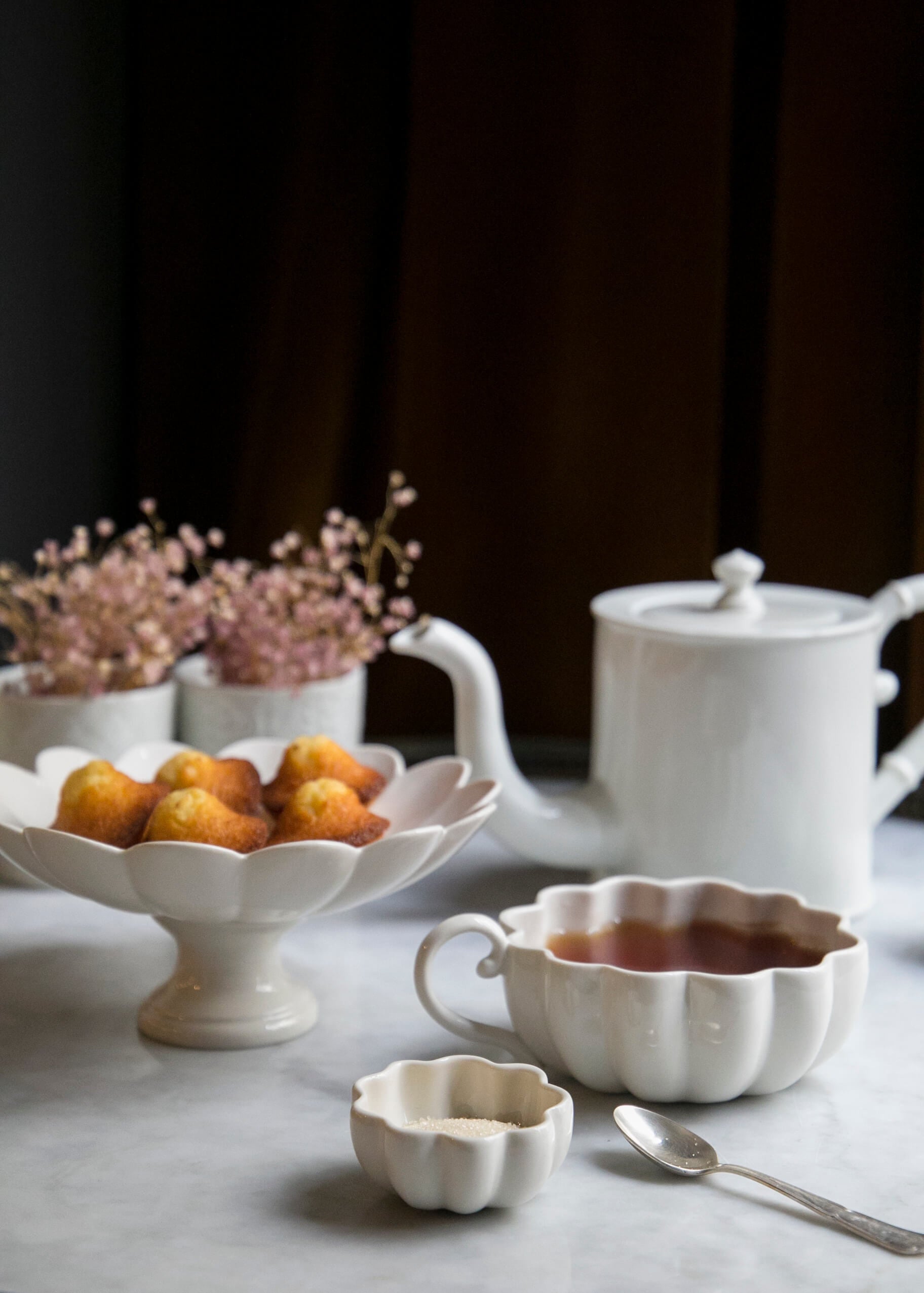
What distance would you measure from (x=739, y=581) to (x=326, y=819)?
1.25ft

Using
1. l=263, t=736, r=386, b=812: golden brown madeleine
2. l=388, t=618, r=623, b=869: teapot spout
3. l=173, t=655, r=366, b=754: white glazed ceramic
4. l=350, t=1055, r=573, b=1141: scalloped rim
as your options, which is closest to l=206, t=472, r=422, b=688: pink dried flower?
l=173, t=655, r=366, b=754: white glazed ceramic

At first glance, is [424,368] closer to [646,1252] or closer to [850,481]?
[850,481]

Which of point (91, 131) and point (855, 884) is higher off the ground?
point (91, 131)

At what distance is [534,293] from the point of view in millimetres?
1388

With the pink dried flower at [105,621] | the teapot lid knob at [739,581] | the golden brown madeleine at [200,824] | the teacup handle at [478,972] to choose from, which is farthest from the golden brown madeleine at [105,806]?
the teapot lid knob at [739,581]

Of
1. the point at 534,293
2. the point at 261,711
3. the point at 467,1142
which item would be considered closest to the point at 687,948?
the point at 467,1142

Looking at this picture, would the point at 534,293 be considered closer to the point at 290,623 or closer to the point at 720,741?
the point at 290,623

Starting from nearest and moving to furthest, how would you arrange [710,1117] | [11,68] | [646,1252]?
[646,1252] → [710,1117] → [11,68]

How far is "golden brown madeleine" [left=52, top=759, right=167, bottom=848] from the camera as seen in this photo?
0.79 m

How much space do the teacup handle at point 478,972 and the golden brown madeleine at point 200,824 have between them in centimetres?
11

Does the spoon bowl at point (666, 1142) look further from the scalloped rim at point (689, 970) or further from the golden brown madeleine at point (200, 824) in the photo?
the golden brown madeleine at point (200, 824)

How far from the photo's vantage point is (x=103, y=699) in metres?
1.09

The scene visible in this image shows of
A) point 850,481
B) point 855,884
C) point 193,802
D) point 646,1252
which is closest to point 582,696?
point 850,481

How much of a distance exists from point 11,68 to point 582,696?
0.79 meters
